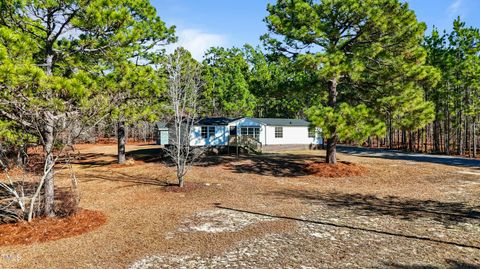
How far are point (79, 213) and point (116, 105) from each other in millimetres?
3774

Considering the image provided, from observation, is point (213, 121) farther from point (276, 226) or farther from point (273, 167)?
point (276, 226)

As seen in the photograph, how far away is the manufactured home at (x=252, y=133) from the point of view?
31.1 m

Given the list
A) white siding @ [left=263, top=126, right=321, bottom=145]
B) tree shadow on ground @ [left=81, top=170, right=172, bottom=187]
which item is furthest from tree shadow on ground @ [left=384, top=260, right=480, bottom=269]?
white siding @ [left=263, top=126, right=321, bottom=145]

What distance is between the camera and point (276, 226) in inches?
351

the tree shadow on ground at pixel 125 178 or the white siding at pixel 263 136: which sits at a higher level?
the white siding at pixel 263 136

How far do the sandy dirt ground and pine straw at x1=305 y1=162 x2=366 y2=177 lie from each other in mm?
1089

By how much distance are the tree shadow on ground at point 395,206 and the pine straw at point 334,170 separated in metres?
4.52

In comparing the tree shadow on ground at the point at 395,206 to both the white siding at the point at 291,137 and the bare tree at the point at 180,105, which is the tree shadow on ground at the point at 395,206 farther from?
the white siding at the point at 291,137

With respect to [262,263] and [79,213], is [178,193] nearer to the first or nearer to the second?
[79,213]

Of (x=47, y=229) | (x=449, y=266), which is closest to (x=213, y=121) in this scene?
(x=47, y=229)

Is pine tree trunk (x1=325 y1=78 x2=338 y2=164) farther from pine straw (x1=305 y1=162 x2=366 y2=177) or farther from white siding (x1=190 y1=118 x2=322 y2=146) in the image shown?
white siding (x1=190 y1=118 x2=322 y2=146)

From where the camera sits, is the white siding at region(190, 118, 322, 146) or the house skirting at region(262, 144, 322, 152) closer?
the white siding at region(190, 118, 322, 146)

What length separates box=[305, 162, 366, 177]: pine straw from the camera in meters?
18.0

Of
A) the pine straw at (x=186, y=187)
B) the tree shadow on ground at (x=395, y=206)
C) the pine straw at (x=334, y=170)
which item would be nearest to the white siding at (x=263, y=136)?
the pine straw at (x=334, y=170)
